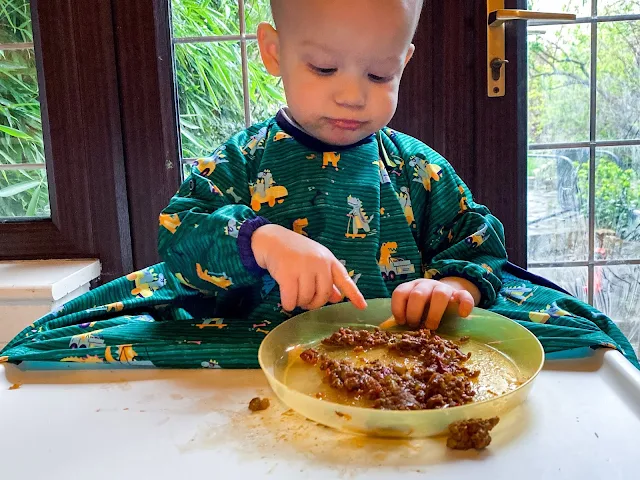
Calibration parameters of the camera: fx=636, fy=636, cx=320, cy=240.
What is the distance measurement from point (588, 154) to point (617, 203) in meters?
0.14

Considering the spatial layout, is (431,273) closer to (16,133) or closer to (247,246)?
(247,246)

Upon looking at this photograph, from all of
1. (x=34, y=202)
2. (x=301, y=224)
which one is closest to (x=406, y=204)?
(x=301, y=224)

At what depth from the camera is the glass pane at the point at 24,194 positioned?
4.91 feet

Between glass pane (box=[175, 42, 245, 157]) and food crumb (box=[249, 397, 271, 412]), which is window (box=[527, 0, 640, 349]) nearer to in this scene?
glass pane (box=[175, 42, 245, 157])

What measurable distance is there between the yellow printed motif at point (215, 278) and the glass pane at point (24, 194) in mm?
806

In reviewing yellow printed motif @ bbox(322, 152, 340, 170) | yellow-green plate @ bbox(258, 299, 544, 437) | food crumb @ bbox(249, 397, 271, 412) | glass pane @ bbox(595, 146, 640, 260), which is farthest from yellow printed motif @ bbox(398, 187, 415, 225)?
glass pane @ bbox(595, 146, 640, 260)

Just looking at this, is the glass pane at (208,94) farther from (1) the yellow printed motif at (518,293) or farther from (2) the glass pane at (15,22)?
(1) the yellow printed motif at (518,293)

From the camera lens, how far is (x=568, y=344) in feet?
2.31

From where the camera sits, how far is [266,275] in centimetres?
91

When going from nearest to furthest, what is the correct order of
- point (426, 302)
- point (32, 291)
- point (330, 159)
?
point (426, 302) → point (330, 159) → point (32, 291)

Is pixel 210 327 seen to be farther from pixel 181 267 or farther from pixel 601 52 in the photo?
pixel 601 52

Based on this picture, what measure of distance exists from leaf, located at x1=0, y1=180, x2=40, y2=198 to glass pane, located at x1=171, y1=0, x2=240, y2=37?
0.48 metres

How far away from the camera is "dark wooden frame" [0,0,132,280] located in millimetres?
1367

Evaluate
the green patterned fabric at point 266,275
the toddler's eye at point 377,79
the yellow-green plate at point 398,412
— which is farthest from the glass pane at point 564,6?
the yellow-green plate at point 398,412
